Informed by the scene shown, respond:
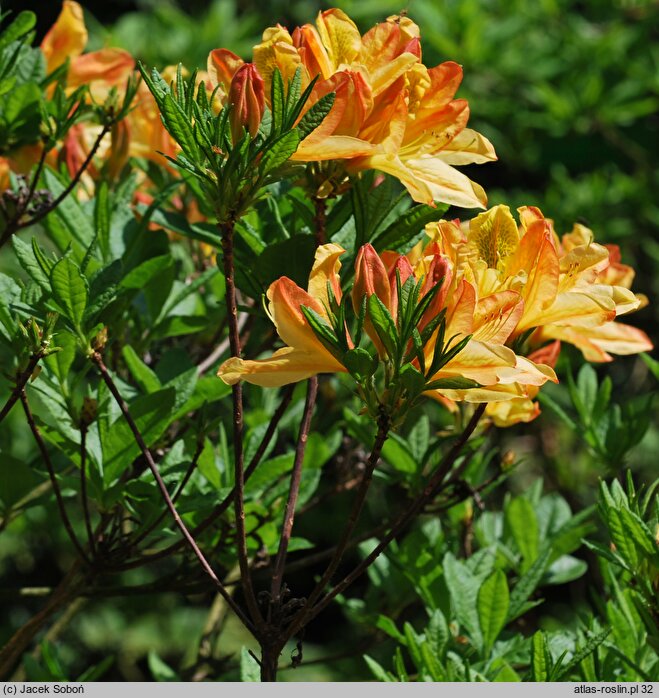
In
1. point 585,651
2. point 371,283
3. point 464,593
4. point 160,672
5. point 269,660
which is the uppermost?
point 371,283

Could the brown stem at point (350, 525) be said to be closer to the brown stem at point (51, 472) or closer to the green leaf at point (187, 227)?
the brown stem at point (51, 472)

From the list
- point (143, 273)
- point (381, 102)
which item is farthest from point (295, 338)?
point (143, 273)

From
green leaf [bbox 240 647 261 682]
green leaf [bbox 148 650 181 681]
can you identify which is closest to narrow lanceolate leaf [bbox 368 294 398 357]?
green leaf [bbox 240 647 261 682]

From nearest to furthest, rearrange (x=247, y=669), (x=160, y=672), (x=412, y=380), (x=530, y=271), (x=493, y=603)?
(x=412, y=380) → (x=530, y=271) → (x=247, y=669) → (x=493, y=603) → (x=160, y=672)

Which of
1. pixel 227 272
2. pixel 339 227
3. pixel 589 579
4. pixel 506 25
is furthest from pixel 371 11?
pixel 227 272

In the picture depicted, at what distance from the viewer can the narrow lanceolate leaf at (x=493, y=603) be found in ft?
3.33

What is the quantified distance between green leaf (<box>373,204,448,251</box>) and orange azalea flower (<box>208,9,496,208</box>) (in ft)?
0.13

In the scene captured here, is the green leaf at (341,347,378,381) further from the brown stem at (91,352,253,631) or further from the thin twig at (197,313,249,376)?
the thin twig at (197,313,249,376)

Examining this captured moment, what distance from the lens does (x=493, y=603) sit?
1017 mm

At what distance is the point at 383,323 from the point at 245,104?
0.61ft

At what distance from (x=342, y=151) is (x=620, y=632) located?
539 millimetres

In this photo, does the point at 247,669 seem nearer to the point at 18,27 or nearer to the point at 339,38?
the point at 339,38

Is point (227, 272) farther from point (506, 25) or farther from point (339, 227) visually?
point (506, 25)

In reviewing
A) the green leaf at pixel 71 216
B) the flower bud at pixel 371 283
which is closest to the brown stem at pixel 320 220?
the flower bud at pixel 371 283
